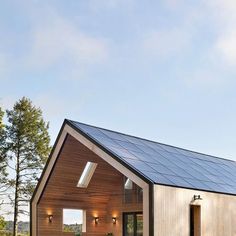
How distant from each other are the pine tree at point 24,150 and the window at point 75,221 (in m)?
10.0

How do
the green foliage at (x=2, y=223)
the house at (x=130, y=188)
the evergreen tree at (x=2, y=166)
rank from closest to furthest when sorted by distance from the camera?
the house at (x=130, y=188), the green foliage at (x=2, y=223), the evergreen tree at (x=2, y=166)

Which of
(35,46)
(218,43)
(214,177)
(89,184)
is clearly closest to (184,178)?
(214,177)

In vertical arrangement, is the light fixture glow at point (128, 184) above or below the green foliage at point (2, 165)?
below

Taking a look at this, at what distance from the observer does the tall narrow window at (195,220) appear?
49.9ft

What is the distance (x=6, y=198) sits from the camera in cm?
2905

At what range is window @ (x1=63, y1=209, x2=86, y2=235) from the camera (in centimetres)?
1858

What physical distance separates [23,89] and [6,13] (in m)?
11.0

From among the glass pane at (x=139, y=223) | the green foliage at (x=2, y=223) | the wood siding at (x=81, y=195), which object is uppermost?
the wood siding at (x=81, y=195)

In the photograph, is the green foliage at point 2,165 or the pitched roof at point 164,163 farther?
the green foliage at point 2,165

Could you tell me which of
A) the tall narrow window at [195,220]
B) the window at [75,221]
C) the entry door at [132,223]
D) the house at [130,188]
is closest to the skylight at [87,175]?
the house at [130,188]

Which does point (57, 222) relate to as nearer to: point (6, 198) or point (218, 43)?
point (218, 43)

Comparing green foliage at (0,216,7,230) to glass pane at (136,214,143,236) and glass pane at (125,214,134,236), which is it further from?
glass pane at (136,214,143,236)

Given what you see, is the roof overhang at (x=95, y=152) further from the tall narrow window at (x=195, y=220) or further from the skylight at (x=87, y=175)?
the tall narrow window at (x=195, y=220)

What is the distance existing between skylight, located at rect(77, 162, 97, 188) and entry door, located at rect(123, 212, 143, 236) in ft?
6.50
